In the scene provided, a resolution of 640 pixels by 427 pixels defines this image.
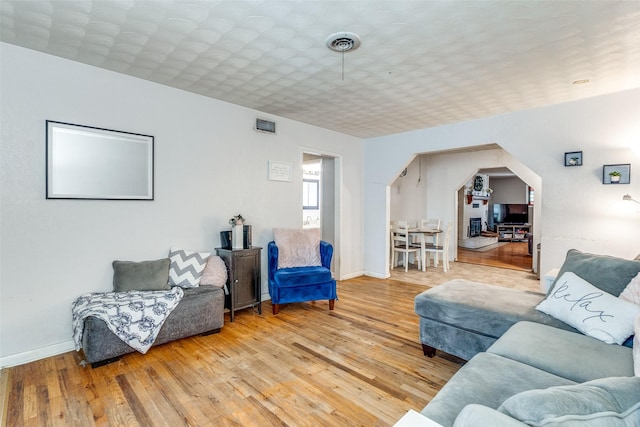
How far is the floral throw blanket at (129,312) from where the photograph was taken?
2.39m

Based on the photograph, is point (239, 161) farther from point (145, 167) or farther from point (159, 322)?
point (159, 322)

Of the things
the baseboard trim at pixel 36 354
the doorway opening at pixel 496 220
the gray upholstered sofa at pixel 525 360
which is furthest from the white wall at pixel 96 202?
the doorway opening at pixel 496 220

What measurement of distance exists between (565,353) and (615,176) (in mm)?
2846

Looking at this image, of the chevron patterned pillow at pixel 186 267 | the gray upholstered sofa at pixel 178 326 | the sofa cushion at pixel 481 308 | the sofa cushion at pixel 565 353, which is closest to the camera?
the sofa cushion at pixel 565 353

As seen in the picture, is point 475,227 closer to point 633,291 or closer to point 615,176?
point 615,176

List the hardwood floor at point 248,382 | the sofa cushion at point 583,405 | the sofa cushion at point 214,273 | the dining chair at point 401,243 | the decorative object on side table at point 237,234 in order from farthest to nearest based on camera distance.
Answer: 1. the dining chair at point 401,243
2. the decorative object on side table at point 237,234
3. the sofa cushion at point 214,273
4. the hardwood floor at point 248,382
5. the sofa cushion at point 583,405

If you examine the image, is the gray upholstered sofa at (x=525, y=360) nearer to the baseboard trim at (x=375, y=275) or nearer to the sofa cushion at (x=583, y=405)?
the sofa cushion at (x=583, y=405)

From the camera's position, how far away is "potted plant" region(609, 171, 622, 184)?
330cm

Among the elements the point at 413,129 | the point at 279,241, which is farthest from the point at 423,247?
the point at 279,241

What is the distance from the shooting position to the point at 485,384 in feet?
4.30

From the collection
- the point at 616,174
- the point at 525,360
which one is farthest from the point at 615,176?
the point at 525,360

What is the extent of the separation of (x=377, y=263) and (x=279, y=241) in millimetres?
2263

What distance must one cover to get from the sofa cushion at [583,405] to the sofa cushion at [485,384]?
389 mm

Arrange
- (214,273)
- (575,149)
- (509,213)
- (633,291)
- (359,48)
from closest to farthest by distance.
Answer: (633,291), (359,48), (214,273), (575,149), (509,213)
